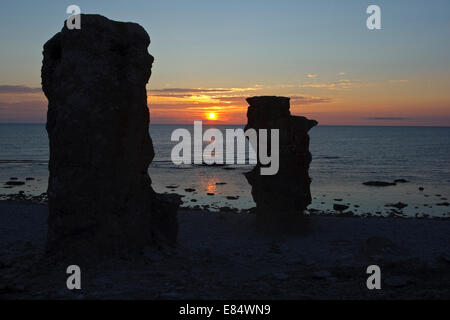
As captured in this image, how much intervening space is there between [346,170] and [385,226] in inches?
1497

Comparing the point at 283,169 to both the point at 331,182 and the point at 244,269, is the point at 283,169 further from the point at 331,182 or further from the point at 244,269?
the point at 331,182

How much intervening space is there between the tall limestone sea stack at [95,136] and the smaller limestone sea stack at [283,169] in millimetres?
7178

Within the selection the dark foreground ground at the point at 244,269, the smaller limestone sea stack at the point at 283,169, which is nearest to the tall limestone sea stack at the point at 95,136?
the dark foreground ground at the point at 244,269

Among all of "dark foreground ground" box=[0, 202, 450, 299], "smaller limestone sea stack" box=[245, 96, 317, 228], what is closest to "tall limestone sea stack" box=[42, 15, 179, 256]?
"dark foreground ground" box=[0, 202, 450, 299]

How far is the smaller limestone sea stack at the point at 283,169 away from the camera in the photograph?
725 inches

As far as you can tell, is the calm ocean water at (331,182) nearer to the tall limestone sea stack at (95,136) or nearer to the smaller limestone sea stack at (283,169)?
the smaller limestone sea stack at (283,169)

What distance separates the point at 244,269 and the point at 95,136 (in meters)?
5.28

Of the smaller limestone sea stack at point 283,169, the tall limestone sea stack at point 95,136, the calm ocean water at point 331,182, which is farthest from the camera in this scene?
the calm ocean water at point 331,182

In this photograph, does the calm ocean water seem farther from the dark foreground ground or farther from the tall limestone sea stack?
the tall limestone sea stack

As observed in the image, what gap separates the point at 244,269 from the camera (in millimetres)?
12117

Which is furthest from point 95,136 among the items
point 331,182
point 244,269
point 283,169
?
Result: point 331,182
